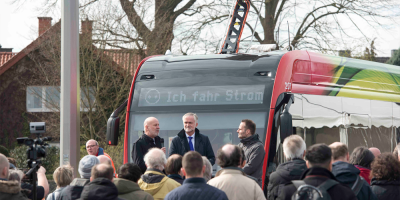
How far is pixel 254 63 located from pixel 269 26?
15369 mm

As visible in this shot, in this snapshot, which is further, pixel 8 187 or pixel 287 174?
pixel 287 174

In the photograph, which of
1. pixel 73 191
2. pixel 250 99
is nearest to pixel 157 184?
pixel 73 191

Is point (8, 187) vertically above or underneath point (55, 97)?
underneath

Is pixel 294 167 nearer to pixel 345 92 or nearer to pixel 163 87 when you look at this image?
pixel 163 87

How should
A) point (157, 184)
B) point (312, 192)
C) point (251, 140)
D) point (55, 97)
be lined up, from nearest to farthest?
point (312, 192), point (157, 184), point (251, 140), point (55, 97)

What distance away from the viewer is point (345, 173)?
4711mm

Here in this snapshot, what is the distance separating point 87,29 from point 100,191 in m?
15.7

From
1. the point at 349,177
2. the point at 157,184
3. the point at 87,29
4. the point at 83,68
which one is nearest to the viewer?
A: the point at 349,177

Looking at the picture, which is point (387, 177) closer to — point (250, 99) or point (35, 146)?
point (250, 99)

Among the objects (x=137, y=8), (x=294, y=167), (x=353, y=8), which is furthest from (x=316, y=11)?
(x=294, y=167)

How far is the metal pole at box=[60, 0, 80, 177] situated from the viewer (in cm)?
742

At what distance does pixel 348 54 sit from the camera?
2395cm

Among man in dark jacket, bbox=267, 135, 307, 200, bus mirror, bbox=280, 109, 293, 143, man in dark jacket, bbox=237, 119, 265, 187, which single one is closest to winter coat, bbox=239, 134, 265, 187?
man in dark jacket, bbox=237, 119, 265, 187

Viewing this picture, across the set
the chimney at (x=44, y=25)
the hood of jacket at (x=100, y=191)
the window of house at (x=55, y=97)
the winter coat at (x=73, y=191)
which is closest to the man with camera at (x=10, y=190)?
the winter coat at (x=73, y=191)
